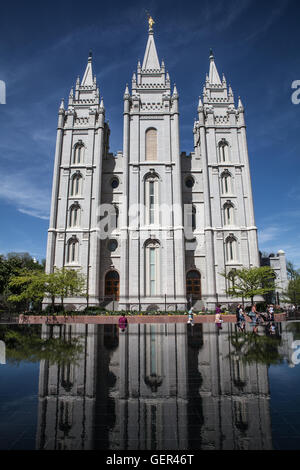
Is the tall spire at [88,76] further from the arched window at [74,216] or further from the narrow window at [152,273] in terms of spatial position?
the narrow window at [152,273]

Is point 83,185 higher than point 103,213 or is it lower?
higher

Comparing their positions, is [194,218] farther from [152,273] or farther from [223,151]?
[223,151]

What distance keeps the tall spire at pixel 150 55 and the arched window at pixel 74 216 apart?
69.2ft

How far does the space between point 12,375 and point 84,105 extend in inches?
1392

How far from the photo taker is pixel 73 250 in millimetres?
30203

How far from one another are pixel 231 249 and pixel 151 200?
10.7 meters

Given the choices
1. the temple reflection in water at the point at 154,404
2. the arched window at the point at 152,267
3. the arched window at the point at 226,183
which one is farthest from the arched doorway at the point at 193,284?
the temple reflection in water at the point at 154,404

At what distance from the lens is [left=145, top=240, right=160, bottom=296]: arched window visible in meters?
28.5

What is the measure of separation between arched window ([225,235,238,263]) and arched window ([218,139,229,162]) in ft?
32.4

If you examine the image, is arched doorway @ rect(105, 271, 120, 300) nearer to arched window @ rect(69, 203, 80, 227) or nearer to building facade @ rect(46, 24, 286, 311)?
building facade @ rect(46, 24, 286, 311)

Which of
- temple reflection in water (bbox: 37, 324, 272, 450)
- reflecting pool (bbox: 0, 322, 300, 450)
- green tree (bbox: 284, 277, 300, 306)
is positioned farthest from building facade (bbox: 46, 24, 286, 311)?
temple reflection in water (bbox: 37, 324, 272, 450)
